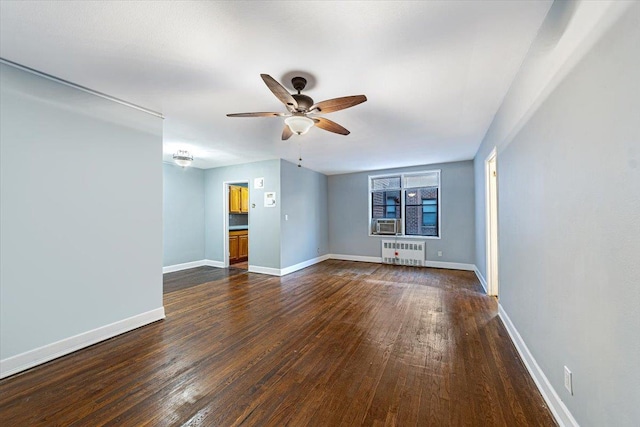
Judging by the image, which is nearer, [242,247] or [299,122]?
[299,122]

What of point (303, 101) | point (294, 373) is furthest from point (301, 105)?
point (294, 373)

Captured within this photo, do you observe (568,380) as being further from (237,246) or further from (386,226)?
(237,246)

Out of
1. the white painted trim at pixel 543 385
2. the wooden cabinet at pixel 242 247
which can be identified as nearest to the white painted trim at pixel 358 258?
the wooden cabinet at pixel 242 247

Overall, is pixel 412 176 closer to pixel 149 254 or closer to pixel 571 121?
pixel 571 121

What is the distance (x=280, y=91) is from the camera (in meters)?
1.91

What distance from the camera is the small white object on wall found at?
5.29 metres

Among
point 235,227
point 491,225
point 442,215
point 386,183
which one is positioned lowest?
point 235,227

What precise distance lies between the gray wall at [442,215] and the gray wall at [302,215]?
329 millimetres

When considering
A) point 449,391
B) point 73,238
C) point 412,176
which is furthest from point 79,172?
point 412,176

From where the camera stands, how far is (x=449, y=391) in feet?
5.78

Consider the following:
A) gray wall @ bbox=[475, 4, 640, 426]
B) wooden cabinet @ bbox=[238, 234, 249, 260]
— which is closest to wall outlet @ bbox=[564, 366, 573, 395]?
gray wall @ bbox=[475, 4, 640, 426]

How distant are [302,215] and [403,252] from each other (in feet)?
8.61

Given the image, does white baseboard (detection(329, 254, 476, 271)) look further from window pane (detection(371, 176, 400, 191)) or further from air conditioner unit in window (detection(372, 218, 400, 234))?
window pane (detection(371, 176, 400, 191))

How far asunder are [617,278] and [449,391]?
4.16 feet
